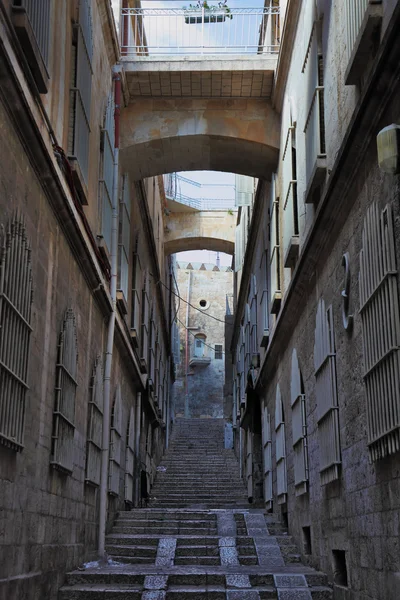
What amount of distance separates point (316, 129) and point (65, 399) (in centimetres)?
390

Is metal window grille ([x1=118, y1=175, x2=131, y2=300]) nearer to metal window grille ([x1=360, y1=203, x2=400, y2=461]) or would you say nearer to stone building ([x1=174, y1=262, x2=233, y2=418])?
metal window grille ([x1=360, y1=203, x2=400, y2=461])

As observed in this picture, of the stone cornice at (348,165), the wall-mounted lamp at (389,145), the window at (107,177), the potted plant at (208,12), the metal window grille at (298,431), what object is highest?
the potted plant at (208,12)

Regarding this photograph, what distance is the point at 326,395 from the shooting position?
7.57 metres

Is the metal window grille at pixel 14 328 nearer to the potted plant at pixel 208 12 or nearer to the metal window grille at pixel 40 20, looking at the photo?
the metal window grille at pixel 40 20

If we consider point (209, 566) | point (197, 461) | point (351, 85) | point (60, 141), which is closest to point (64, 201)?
point (60, 141)

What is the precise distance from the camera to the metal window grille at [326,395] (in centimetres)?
717

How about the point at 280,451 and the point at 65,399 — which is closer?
the point at 65,399

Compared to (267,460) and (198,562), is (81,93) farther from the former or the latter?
(267,460)

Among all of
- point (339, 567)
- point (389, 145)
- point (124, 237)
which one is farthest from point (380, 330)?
→ point (124, 237)

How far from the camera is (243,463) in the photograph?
1858cm

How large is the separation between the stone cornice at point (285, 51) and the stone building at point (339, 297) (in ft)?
0.11

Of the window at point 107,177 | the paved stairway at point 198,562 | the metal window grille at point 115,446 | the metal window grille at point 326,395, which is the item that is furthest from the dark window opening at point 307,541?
the window at point 107,177

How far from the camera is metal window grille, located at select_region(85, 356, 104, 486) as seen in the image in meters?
9.44

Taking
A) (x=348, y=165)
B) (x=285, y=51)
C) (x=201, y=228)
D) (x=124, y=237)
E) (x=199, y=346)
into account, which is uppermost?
(x=199, y=346)
